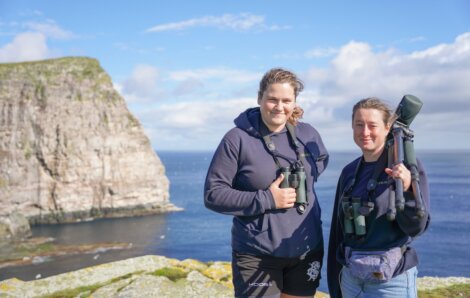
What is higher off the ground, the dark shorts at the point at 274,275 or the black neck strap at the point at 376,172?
the black neck strap at the point at 376,172

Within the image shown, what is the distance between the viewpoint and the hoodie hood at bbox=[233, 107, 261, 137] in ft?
15.0

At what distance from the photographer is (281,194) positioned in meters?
4.27

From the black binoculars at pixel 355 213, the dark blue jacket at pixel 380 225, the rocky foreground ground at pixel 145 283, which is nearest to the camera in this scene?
the dark blue jacket at pixel 380 225

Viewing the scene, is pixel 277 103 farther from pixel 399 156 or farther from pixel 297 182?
pixel 399 156

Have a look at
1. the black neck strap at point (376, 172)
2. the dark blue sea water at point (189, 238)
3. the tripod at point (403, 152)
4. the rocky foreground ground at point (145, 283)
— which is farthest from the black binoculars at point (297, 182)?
the dark blue sea water at point (189, 238)

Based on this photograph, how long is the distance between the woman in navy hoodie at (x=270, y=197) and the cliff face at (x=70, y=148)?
7228 cm

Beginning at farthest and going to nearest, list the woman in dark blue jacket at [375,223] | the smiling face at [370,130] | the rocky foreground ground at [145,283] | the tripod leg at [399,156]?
1. the rocky foreground ground at [145,283]
2. the smiling face at [370,130]
3. the woman in dark blue jacket at [375,223]
4. the tripod leg at [399,156]

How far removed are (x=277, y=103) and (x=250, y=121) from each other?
16.5 inches

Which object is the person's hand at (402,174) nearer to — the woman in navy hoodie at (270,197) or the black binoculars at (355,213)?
the black binoculars at (355,213)

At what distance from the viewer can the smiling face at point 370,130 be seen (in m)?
4.20

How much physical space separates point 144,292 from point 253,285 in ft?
16.0

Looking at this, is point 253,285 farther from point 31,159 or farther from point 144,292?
point 31,159

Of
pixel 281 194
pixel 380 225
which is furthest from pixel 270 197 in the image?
pixel 380 225

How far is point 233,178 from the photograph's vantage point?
453cm
